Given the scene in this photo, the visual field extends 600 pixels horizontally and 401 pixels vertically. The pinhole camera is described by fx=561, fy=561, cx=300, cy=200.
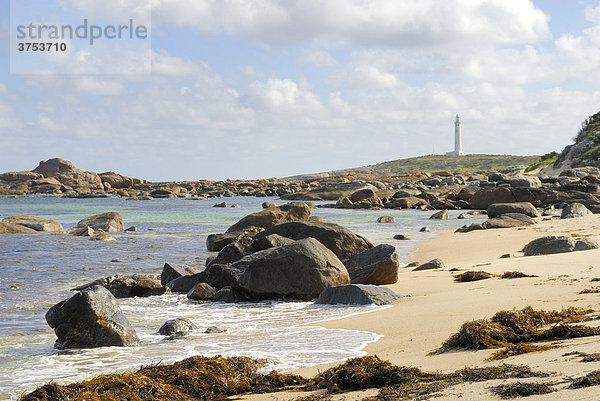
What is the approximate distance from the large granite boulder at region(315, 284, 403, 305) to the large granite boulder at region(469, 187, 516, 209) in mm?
27104

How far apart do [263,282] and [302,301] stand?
72 cm

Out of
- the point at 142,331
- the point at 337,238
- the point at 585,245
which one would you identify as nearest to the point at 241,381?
the point at 142,331

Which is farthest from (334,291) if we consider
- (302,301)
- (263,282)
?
(263,282)

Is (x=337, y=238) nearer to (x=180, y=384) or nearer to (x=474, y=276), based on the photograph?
(x=474, y=276)

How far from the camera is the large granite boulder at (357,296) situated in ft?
26.6

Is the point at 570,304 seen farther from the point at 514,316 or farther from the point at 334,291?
the point at 334,291

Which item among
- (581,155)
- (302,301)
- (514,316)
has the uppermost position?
Result: (581,155)

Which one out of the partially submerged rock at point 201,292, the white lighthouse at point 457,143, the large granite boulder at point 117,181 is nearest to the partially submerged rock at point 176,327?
the partially submerged rock at point 201,292

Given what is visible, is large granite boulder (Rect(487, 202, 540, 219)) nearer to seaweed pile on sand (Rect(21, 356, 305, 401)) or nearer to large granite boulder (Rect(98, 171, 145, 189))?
seaweed pile on sand (Rect(21, 356, 305, 401))

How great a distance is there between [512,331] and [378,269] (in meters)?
4.80

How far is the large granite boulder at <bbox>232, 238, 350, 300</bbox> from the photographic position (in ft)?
30.0

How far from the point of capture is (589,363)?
360cm

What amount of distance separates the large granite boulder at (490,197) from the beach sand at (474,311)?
2102cm

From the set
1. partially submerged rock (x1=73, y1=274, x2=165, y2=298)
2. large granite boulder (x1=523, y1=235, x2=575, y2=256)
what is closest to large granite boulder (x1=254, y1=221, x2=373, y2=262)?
partially submerged rock (x1=73, y1=274, x2=165, y2=298)
